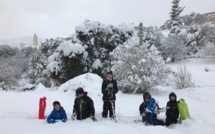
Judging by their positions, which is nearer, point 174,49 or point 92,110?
point 92,110

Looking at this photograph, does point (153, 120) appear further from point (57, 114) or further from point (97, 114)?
point (57, 114)

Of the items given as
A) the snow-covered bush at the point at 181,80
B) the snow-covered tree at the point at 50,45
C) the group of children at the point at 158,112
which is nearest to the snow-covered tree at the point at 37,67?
the snow-covered tree at the point at 50,45

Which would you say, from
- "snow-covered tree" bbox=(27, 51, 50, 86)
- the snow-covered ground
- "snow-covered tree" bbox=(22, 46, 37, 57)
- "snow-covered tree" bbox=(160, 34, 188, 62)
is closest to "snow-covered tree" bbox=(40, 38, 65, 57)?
"snow-covered tree" bbox=(27, 51, 50, 86)

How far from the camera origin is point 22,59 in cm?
4762

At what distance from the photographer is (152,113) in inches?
299

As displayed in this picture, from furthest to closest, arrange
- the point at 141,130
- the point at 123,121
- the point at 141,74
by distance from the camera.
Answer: the point at 141,74, the point at 123,121, the point at 141,130

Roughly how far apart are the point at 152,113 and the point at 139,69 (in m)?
6.80

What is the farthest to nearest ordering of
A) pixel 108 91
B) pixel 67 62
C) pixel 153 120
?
pixel 67 62 < pixel 108 91 < pixel 153 120

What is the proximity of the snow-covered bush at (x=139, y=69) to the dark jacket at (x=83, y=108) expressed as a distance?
21.1ft

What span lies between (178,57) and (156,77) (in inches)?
842

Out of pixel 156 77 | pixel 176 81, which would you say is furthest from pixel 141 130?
pixel 176 81

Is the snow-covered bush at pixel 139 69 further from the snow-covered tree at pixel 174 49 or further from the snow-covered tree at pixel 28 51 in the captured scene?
the snow-covered tree at pixel 28 51

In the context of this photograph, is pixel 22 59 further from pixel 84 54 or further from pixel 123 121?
pixel 123 121

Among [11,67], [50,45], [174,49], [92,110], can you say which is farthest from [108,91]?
[11,67]
